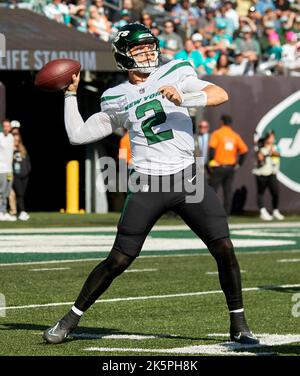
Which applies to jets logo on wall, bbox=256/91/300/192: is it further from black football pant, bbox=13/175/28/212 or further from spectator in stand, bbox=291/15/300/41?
black football pant, bbox=13/175/28/212

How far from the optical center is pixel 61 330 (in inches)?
292

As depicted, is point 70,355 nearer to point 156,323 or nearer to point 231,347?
point 231,347

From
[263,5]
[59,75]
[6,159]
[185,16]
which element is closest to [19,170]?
[6,159]

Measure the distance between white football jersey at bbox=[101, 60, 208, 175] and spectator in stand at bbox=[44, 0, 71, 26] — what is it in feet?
50.0

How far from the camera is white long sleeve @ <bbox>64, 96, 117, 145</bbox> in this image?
7.59m

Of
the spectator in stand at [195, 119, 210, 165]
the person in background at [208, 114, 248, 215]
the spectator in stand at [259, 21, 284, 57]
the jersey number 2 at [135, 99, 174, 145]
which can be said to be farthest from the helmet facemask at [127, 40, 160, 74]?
the spectator in stand at [259, 21, 284, 57]

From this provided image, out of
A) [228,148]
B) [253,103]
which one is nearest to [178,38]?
[253,103]

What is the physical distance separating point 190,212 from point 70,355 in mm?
1193

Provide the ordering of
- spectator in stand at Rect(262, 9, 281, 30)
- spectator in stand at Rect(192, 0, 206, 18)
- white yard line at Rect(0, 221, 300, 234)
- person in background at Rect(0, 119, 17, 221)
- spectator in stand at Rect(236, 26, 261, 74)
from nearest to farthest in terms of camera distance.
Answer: white yard line at Rect(0, 221, 300, 234)
person in background at Rect(0, 119, 17, 221)
spectator in stand at Rect(236, 26, 261, 74)
spectator in stand at Rect(192, 0, 206, 18)
spectator in stand at Rect(262, 9, 281, 30)

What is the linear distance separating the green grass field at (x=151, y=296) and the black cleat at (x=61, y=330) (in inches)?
2.1

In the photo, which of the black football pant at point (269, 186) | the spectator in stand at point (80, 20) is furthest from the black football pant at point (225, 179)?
the spectator in stand at point (80, 20)

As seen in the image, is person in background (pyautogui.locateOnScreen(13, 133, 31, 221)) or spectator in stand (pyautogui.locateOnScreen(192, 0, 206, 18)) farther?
spectator in stand (pyautogui.locateOnScreen(192, 0, 206, 18))

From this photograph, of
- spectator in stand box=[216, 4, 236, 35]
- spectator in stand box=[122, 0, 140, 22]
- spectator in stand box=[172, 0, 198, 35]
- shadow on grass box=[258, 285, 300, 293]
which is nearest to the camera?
shadow on grass box=[258, 285, 300, 293]

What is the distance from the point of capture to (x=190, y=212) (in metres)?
7.37
